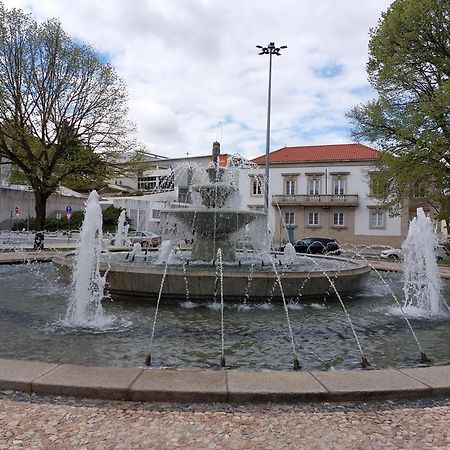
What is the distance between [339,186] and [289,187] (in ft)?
18.6

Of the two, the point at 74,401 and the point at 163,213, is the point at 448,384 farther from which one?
the point at 163,213

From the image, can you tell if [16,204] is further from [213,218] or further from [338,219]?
[213,218]

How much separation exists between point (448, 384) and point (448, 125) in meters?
20.6

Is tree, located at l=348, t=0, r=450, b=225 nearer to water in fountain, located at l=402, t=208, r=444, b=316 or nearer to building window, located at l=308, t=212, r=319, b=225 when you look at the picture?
water in fountain, located at l=402, t=208, r=444, b=316

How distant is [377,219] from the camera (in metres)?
47.6

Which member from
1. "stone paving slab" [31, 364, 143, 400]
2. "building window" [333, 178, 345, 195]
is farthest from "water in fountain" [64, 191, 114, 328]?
"building window" [333, 178, 345, 195]

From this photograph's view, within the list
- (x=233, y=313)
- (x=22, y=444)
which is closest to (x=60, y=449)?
(x=22, y=444)

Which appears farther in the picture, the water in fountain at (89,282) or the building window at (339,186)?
the building window at (339,186)

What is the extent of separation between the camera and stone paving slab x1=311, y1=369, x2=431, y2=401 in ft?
14.0

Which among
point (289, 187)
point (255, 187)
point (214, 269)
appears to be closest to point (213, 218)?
point (214, 269)

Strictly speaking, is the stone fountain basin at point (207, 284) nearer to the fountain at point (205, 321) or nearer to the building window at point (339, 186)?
the fountain at point (205, 321)

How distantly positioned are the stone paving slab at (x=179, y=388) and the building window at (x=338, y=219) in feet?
152

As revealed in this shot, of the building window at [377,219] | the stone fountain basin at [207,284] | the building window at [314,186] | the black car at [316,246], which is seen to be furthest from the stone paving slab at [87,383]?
the building window at [314,186]

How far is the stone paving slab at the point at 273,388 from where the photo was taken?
417cm
